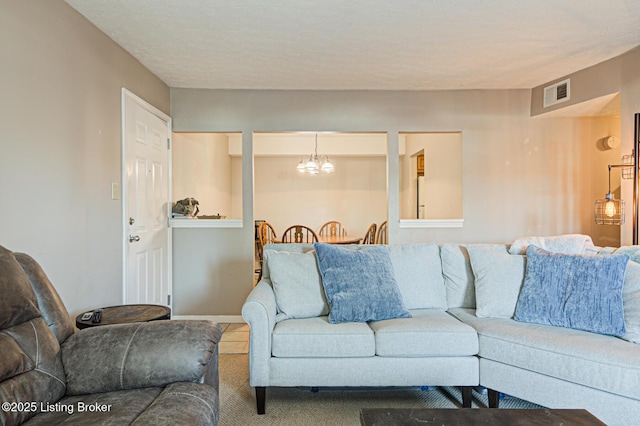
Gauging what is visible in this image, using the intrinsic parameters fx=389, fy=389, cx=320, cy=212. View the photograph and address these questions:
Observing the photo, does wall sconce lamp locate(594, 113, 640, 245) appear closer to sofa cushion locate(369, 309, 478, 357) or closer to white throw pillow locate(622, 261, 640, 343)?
white throw pillow locate(622, 261, 640, 343)

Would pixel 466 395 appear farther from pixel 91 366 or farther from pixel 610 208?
pixel 610 208

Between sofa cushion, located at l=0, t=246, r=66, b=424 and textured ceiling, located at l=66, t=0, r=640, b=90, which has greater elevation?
textured ceiling, located at l=66, t=0, r=640, b=90

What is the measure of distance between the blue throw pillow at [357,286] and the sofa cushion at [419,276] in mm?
160

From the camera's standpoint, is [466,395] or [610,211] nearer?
[466,395]

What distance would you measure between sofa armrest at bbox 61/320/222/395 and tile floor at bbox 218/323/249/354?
1.77m

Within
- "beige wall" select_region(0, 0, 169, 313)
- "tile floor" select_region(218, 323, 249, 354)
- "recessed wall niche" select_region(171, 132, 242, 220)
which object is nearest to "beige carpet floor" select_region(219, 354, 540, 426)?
"tile floor" select_region(218, 323, 249, 354)

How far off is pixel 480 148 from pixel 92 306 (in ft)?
12.6

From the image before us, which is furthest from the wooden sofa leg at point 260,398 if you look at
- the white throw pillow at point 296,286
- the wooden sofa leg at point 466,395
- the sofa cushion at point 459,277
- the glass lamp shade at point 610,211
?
the glass lamp shade at point 610,211

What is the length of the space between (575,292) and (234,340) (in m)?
2.70

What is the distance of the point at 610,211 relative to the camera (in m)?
3.25

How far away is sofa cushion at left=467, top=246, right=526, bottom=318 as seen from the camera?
8.02 feet

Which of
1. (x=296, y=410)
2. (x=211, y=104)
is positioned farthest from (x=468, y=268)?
(x=211, y=104)

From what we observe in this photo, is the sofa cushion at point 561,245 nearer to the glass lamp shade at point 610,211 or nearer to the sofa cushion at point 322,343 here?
the glass lamp shade at point 610,211

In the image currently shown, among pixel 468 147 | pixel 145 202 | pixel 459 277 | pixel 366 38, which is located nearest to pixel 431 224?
pixel 468 147
